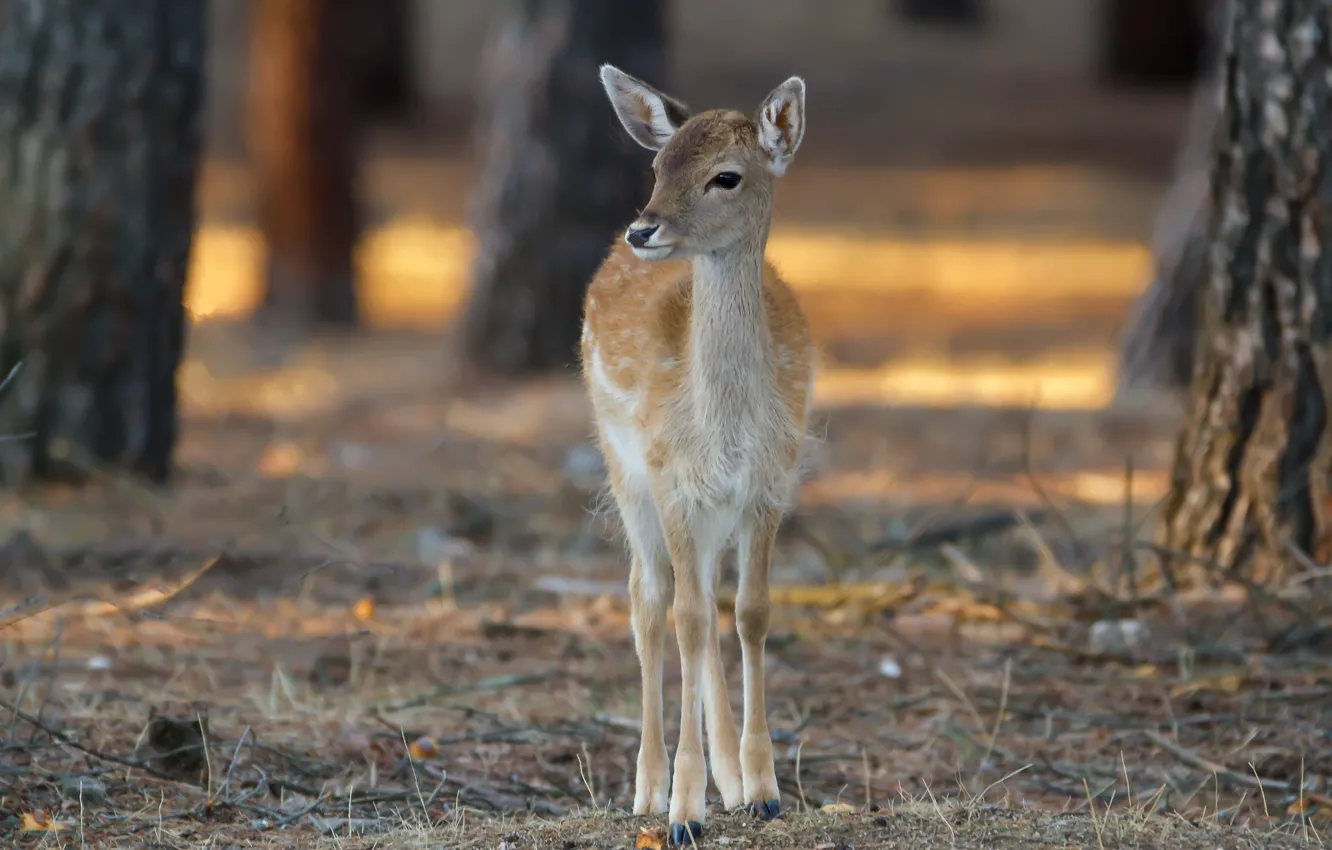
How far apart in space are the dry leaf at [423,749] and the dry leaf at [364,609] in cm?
159

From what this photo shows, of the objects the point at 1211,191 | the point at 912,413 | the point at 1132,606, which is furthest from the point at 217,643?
the point at 912,413

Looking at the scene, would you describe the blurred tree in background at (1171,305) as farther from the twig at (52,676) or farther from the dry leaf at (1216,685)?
the twig at (52,676)

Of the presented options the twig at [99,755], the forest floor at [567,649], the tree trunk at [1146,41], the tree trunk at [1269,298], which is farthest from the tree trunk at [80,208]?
the tree trunk at [1146,41]

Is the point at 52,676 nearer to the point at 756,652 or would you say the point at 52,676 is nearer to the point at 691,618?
the point at 691,618

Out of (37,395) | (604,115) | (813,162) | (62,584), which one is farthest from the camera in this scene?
(813,162)

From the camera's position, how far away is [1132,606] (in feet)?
22.5

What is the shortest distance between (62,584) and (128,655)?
2.52 ft

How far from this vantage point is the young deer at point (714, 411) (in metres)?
4.86

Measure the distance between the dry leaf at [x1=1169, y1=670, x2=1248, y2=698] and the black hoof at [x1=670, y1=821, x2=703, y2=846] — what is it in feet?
6.93

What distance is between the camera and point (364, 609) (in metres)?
7.24

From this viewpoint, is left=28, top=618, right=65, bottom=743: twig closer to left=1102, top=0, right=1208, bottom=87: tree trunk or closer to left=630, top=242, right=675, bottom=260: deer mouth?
left=630, top=242, right=675, bottom=260: deer mouth

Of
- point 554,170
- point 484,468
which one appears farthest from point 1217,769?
point 554,170

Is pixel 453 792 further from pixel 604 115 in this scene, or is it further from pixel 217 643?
pixel 604 115

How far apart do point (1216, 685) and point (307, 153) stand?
11.3 meters
